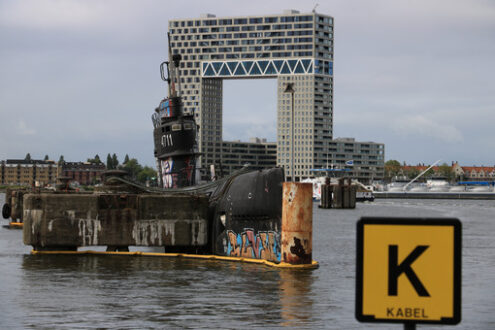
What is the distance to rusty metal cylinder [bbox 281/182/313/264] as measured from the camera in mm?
32375

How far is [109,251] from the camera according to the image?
135 feet

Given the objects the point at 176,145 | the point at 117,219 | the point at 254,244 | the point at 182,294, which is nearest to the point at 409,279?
the point at 182,294

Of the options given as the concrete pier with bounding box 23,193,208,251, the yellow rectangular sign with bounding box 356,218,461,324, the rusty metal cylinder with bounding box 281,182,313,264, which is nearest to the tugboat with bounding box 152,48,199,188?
the concrete pier with bounding box 23,193,208,251

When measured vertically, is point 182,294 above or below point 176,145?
below

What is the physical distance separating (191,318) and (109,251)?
797 inches

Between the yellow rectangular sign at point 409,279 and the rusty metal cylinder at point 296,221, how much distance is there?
26675mm

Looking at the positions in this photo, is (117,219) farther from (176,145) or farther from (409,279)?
(409,279)

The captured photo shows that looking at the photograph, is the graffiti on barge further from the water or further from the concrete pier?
the concrete pier

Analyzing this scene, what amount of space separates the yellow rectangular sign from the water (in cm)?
1559

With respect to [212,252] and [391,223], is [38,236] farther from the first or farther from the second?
[391,223]

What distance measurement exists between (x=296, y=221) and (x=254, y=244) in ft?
17.5

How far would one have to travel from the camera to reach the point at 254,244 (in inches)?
1460

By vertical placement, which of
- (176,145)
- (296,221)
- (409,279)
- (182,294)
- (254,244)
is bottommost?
(182,294)

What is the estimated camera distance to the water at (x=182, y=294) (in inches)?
853
